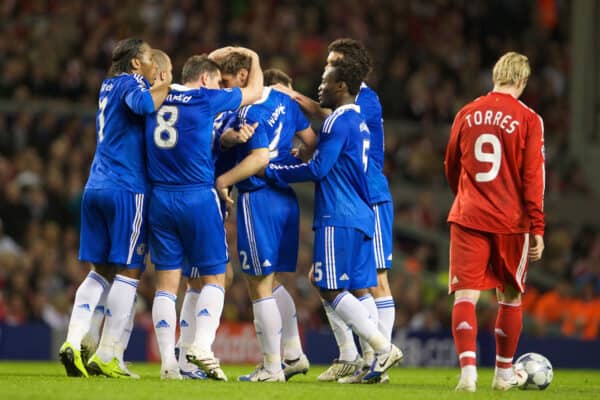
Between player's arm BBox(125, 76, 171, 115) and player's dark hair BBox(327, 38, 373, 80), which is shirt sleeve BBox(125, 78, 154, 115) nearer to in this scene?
player's arm BBox(125, 76, 171, 115)

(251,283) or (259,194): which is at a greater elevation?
(259,194)

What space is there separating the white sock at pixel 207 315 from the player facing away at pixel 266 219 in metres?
0.32

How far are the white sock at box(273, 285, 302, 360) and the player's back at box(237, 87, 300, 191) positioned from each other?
0.99 meters

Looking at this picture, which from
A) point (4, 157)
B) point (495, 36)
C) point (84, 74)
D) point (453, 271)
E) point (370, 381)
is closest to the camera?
point (453, 271)

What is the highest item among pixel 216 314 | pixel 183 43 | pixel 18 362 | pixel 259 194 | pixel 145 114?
pixel 183 43

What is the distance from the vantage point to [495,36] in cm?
2486

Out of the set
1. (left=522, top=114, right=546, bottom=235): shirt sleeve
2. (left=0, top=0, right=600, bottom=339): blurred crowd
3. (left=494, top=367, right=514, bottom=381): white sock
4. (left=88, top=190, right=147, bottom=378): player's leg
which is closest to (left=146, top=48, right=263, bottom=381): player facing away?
(left=88, top=190, right=147, bottom=378): player's leg

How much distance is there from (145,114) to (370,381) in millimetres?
2583

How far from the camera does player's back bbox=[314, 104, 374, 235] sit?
31.7 feet

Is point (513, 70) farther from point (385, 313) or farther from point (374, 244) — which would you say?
point (385, 313)

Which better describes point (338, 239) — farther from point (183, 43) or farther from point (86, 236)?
point (183, 43)

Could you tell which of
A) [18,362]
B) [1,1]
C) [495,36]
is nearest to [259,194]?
[18,362]

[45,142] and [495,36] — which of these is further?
[495,36]

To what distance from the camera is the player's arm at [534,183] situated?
362 inches
